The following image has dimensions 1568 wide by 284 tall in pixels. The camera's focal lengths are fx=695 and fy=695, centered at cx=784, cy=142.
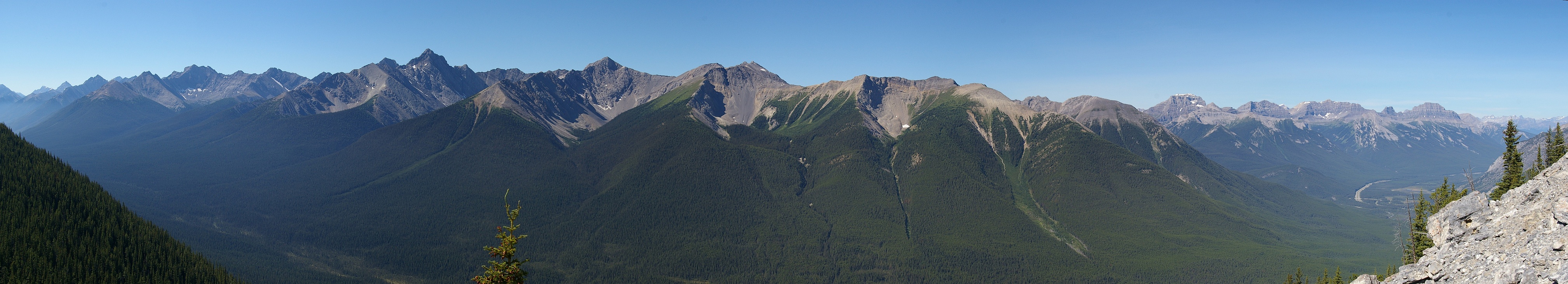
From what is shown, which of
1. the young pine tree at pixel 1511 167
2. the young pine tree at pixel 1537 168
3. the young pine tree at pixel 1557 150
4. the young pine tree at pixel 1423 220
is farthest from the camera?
the young pine tree at pixel 1557 150

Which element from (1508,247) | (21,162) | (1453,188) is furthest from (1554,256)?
(21,162)

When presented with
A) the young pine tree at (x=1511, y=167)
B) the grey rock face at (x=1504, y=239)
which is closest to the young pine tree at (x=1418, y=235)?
the young pine tree at (x=1511, y=167)

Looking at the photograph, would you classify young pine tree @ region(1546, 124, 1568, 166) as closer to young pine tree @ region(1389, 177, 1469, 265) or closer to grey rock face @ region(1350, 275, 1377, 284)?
young pine tree @ region(1389, 177, 1469, 265)

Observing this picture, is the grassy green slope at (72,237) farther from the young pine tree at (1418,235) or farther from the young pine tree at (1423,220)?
the young pine tree at (1423,220)

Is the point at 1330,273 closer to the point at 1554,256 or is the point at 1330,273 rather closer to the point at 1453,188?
the point at 1453,188

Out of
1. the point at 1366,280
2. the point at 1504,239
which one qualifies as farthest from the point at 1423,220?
the point at 1504,239

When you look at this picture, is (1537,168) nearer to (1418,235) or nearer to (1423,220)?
(1423,220)
